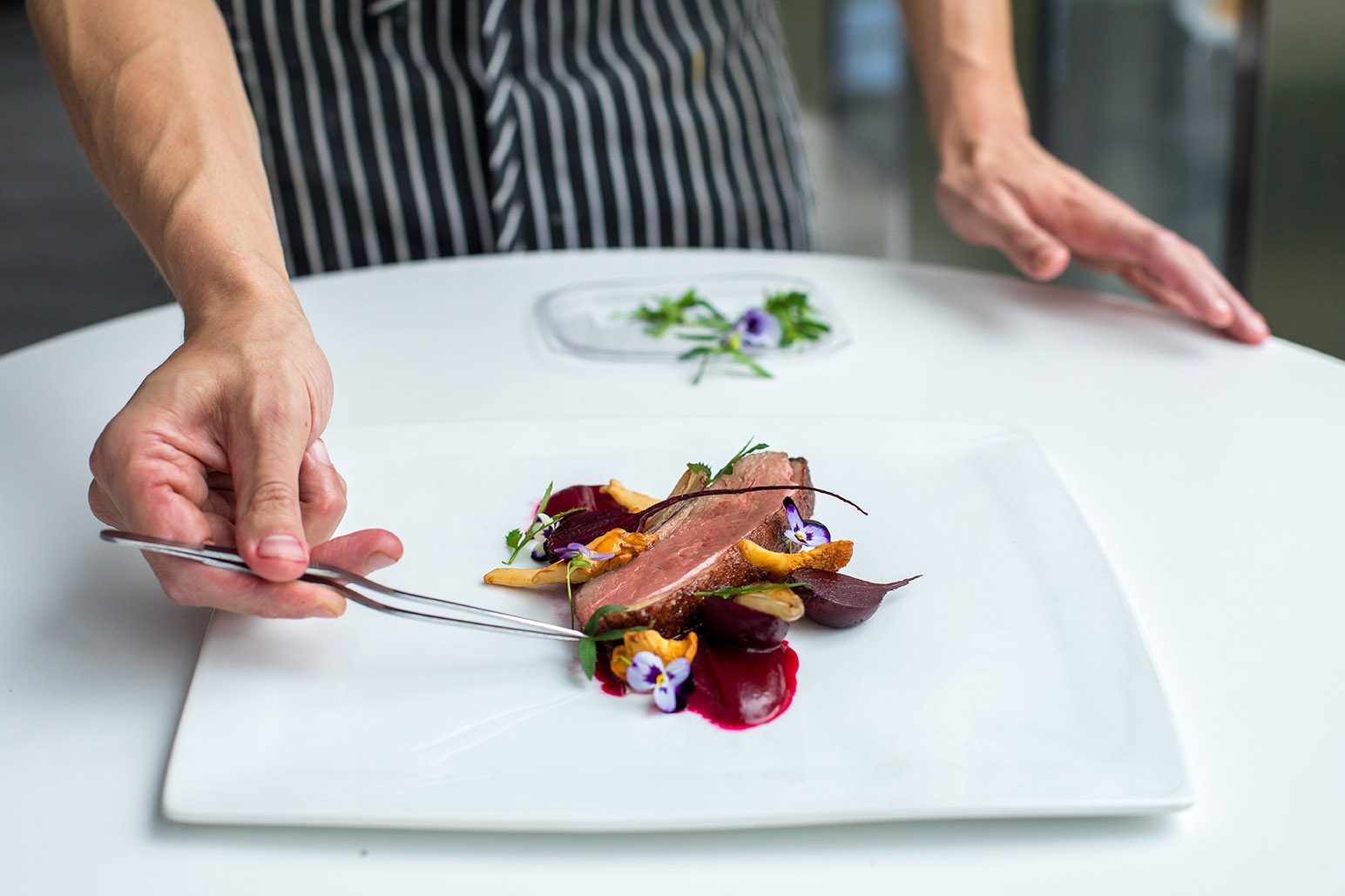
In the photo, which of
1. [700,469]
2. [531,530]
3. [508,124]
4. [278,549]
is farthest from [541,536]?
[508,124]

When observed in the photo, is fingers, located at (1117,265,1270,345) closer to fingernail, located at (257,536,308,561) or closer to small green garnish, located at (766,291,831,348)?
small green garnish, located at (766,291,831,348)

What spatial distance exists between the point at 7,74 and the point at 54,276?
15.3 feet

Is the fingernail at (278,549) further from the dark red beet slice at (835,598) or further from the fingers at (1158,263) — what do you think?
the fingers at (1158,263)

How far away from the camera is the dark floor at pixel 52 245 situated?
470 cm

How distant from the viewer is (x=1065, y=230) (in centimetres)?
136

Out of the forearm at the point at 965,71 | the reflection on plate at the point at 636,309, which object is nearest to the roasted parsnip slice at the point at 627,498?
the reflection on plate at the point at 636,309

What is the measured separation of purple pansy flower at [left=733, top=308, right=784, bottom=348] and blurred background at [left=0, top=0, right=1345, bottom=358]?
658mm

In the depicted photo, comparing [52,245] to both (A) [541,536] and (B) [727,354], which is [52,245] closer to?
(B) [727,354]

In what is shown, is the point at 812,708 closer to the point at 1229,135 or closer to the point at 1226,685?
the point at 1226,685

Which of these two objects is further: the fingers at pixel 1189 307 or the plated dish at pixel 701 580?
the fingers at pixel 1189 307

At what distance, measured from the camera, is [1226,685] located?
71 centimetres

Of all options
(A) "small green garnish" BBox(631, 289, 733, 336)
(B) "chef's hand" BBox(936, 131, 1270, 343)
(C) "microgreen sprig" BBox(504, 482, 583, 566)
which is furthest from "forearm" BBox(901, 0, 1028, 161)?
(C) "microgreen sprig" BBox(504, 482, 583, 566)

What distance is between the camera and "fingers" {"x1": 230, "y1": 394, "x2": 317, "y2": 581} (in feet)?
2.15

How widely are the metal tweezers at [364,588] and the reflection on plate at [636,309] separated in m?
0.52
